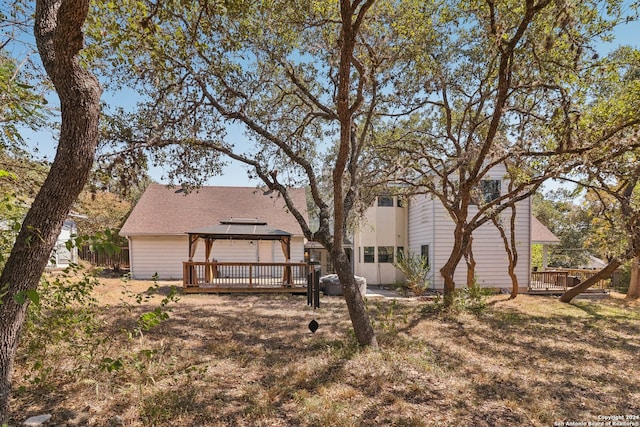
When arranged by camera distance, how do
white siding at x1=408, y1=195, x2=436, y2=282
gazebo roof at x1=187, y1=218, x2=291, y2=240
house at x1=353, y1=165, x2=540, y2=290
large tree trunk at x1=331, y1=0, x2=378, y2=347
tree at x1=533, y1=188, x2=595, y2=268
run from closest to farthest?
1. large tree trunk at x1=331, y1=0, x2=378, y2=347
2. gazebo roof at x1=187, y1=218, x2=291, y2=240
3. house at x1=353, y1=165, x2=540, y2=290
4. white siding at x1=408, y1=195, x2=436, y2=282
5. tree at x1=533, y1=188, x2=595, y2=268

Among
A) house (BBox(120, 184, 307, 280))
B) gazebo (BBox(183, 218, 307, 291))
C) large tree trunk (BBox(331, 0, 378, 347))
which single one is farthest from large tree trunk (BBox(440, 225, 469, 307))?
house (BBox(120, 184, 307, 280))

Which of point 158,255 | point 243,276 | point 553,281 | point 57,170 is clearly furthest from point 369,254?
point 57,170

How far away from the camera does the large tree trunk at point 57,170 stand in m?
2.87

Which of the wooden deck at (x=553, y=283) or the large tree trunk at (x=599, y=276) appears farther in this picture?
the wooden deck at (x=553, y=283)

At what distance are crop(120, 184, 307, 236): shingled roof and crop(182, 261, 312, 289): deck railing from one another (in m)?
2.41

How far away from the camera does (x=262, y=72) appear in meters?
7.45

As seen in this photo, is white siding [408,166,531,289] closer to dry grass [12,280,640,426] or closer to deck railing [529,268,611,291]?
deck railing [529,268,611,291]

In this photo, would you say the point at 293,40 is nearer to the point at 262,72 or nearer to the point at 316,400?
the point at 262,72

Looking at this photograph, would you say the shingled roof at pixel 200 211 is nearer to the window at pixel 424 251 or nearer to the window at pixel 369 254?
the window at pixel 369 254

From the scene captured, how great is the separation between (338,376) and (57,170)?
4.03m

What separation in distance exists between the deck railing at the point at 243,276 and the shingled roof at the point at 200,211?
7.89 ft

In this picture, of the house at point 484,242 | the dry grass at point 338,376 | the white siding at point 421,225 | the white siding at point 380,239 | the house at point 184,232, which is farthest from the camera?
the white siding at point 380,239

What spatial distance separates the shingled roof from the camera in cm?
1648

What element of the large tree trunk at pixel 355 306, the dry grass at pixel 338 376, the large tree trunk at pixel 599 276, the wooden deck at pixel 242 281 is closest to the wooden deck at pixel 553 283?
the large tree trunk at pixel 599 276
